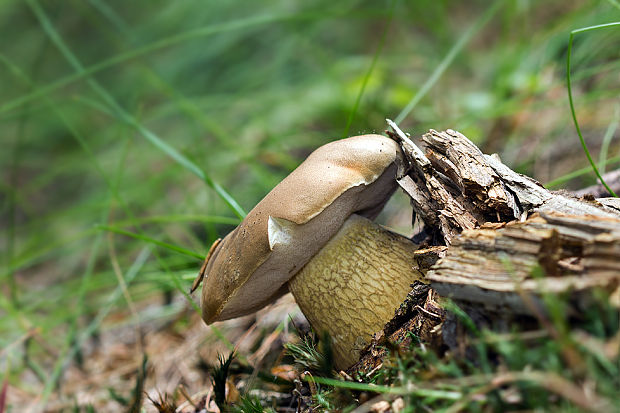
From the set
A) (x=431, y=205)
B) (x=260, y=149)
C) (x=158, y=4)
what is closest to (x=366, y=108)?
(x=260, y=149)

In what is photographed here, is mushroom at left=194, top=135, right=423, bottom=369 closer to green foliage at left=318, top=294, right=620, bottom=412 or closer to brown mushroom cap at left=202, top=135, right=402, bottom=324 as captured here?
brown mushroom cap at left=202, top=135, right=402, bottom=324

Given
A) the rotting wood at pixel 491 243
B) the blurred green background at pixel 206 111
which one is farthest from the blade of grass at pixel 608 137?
the rotting wood at pixel 491 243

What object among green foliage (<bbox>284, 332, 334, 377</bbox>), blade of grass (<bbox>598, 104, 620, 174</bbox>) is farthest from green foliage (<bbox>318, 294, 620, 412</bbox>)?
blade of grass (<bbox>598, 104, 620, 174</bbox>)

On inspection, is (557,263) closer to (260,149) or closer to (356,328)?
(356,328)

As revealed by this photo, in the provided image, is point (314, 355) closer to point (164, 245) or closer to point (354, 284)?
point (354, 284)

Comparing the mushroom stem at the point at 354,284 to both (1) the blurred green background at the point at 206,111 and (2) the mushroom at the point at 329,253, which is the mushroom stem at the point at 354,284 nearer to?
(2) the mushroom at the point at 329,253
